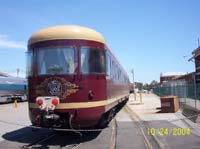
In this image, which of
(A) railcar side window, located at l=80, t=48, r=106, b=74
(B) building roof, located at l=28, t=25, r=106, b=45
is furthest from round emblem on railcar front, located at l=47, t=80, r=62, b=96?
(B) building roof, located at l=28, t=25, r=106, b=45

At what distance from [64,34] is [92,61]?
1174mm

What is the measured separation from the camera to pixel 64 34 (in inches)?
426

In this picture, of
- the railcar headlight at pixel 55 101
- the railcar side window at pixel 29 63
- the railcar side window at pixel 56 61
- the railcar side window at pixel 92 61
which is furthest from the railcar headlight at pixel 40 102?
the railcar side window at pixel 92 61

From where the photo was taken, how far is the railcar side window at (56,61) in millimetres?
10617

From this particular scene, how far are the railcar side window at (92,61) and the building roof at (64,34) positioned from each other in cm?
41

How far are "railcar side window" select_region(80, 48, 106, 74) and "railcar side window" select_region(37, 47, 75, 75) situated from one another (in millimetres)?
339

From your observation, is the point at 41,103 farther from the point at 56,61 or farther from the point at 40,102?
the point at 56,61

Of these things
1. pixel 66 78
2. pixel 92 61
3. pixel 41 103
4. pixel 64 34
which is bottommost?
pixel 41 103

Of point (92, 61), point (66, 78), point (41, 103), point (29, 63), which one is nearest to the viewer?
point (41, 103)

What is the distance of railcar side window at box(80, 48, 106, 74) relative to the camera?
10750mm

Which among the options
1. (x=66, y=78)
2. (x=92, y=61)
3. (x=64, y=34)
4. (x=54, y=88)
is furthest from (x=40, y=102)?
(x=64, y=34)

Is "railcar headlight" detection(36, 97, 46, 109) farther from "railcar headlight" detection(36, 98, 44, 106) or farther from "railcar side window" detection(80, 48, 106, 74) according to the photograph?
"railcar side window" detection(80, 48, 106, 74)

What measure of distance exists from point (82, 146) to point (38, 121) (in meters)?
1.58

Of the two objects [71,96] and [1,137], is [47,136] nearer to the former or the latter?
[1,137]
